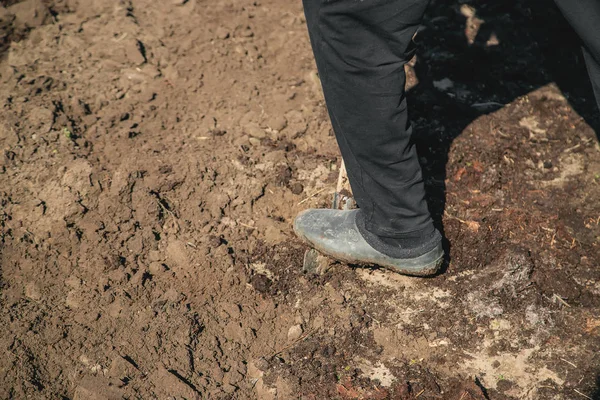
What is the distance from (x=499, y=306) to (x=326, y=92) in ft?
4.08

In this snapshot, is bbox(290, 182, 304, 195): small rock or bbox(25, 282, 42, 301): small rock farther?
bbox(290, 182, 304, 195): small rock

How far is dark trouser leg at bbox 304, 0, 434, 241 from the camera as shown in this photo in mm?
2074

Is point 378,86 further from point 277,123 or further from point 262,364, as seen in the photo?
point 277,123

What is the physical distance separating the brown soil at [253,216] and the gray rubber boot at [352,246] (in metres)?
0.13

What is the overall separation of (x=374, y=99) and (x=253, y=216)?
1.10 meters

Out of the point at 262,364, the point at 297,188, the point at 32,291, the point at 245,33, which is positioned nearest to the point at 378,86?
the point at 297,188

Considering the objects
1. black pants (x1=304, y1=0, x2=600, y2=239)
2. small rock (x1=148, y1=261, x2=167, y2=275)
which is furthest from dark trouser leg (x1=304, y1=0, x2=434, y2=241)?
small rock (x1=148, y1=261, x2=167, y2=275)

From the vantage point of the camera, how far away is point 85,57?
147 inches

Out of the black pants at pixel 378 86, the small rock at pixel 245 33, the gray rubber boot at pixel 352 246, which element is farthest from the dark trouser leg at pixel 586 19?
the small rock at pixel 245 33

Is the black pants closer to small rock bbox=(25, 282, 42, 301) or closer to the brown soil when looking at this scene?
the brown soil

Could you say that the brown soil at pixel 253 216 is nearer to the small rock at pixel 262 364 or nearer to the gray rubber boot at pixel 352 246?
the small rock at pixel 262 364

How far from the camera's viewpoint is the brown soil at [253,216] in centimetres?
249

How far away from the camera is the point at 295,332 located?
2.63 meters

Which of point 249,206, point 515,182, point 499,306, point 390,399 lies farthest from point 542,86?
point 390,399
